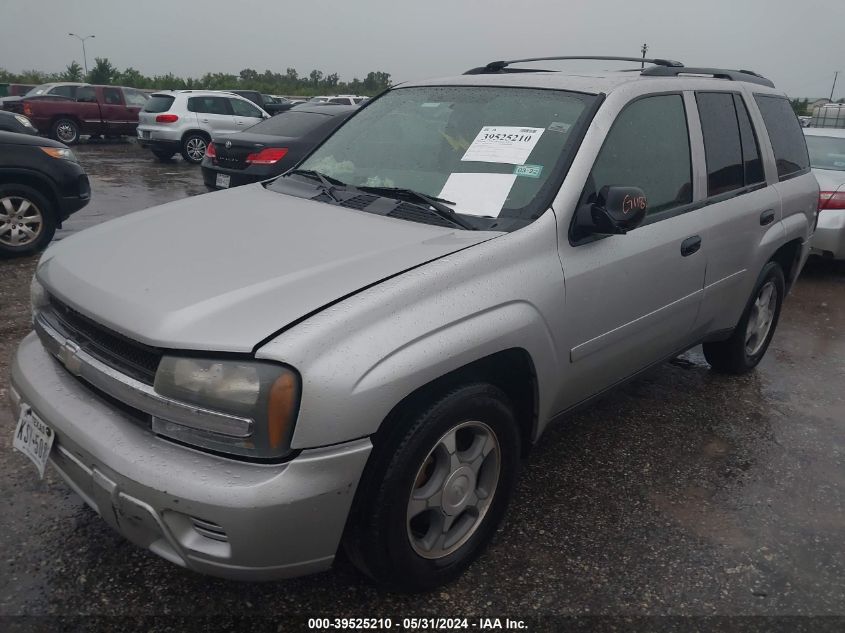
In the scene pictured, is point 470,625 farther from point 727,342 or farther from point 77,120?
point 77,120

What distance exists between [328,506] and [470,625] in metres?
0.73

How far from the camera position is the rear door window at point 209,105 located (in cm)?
1541

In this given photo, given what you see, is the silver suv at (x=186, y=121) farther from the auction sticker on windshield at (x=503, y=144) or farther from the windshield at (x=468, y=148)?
the auction sticker on windshield at (x=503, y=144)

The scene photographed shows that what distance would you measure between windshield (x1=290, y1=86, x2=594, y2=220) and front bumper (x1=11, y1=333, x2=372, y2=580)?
1.22m

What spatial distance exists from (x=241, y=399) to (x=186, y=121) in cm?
1492

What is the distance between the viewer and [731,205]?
3.56 meters

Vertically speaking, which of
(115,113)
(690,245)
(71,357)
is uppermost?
(690,245)

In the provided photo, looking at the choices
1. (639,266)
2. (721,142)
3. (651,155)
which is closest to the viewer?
(639,266)

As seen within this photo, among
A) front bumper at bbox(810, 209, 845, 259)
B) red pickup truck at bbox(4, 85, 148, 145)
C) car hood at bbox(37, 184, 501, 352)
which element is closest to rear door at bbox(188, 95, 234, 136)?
red pickup truck at bbox(4, 85, 148, 145)

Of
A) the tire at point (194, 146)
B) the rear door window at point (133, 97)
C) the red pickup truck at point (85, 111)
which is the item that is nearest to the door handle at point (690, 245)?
the tire at point (194, 146)

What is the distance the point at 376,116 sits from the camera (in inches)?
139

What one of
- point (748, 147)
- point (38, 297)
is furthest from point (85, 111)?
point (748, 147)

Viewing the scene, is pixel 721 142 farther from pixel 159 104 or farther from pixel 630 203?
pixel 159 104

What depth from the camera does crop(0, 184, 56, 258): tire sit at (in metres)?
6.27
